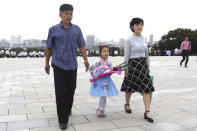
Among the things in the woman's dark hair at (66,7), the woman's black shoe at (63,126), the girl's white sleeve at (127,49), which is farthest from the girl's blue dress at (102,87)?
the woman's dark hair at (66,7)

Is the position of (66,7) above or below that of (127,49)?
above

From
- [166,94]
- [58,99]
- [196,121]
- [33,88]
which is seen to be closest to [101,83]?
[58,99]

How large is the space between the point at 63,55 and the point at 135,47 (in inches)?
50.2

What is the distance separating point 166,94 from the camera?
6.48m

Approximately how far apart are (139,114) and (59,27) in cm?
212

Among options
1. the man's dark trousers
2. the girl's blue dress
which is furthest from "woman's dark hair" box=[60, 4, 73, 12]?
the girl's blue dress

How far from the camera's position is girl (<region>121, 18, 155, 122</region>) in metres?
4.28

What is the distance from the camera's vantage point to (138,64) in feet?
14.2

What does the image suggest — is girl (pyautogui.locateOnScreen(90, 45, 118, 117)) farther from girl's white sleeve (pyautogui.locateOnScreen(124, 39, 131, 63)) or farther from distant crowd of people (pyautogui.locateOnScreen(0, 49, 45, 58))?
distant crowd of people (pyautogui.locateOnScreen(0, 49, 45, 58))

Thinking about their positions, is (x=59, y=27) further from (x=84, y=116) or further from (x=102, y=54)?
(x=84, y=116)

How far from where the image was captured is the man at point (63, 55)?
3863mm

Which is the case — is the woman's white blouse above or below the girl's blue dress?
above

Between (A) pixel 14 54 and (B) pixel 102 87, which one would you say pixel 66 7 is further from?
(A) pixel 14 54

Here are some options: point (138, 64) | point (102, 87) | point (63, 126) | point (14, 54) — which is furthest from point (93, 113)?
point (14, 54)
